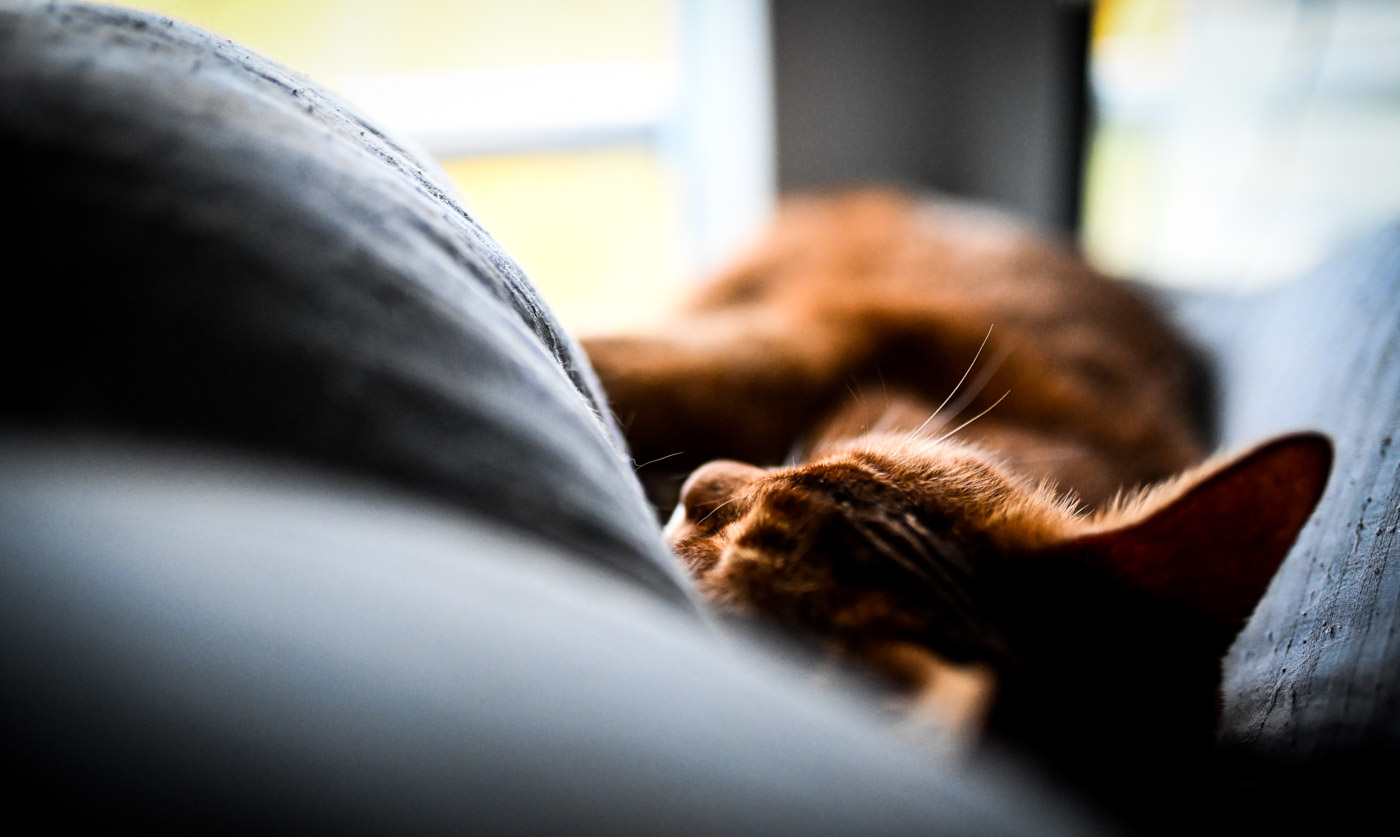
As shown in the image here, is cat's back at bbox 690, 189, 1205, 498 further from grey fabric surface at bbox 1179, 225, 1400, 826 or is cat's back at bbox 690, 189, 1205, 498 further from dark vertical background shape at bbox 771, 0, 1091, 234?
dark vertical background shape at bbox 771, 0, 1091, 234

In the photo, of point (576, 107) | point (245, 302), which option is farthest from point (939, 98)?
point (245, 302)

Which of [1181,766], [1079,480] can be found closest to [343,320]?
[1181,766]

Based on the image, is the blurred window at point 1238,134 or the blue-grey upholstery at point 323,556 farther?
the blurred window at point 1238,134

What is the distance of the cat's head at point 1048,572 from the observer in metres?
0.44

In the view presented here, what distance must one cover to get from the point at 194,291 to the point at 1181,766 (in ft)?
1.59

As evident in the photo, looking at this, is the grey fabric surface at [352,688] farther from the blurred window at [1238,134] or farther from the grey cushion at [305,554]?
the blurred window at [1238,134]

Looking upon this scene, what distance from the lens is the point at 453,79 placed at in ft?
7.98

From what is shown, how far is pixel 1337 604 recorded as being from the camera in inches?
17.9

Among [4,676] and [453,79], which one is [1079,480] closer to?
[4,676]

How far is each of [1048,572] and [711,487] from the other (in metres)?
0.22

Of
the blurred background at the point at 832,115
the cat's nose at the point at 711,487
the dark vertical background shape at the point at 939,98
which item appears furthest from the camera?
the dark vertical background shape at the point at 939,98

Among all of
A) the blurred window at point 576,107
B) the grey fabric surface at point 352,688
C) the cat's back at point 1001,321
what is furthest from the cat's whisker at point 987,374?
the blurred window at point 576,107

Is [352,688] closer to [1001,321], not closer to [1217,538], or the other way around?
[1217,538]

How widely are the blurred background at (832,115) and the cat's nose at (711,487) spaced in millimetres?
1593
